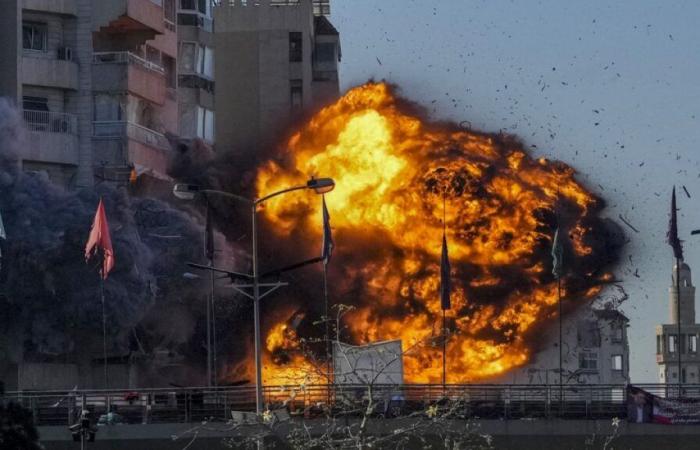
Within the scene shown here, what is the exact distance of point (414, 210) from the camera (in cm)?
13125

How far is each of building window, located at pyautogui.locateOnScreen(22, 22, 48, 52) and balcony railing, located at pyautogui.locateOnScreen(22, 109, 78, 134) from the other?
3.15m

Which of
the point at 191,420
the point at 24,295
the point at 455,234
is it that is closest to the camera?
the point at 191,420

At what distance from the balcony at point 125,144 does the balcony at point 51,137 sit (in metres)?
1.59

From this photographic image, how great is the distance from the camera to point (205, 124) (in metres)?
152

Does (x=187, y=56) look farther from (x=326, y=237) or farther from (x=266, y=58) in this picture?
(x=326, y=237)

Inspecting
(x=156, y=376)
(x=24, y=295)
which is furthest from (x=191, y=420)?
(x=156, y=376)

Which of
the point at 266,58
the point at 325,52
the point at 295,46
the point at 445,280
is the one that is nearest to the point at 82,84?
the point at 445,280

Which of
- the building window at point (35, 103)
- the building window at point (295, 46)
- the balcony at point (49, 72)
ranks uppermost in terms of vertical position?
the building window at point (295, 46)

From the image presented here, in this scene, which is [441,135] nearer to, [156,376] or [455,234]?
[455,234]

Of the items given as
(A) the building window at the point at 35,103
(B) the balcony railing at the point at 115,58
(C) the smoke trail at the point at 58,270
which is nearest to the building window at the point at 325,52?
(B) the balcony railing at the point at 115,58

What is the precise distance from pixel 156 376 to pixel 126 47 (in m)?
16.6

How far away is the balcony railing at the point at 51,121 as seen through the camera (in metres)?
128

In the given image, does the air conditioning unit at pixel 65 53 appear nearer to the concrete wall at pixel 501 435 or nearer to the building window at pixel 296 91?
the concrete wall at pixel 501 435

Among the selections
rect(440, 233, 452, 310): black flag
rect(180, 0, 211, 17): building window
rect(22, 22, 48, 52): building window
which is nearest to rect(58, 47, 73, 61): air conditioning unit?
rect(22, 22, 48, 52): building window
